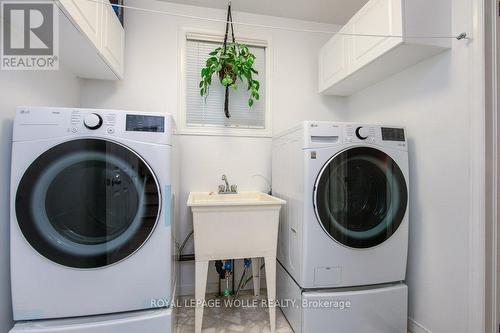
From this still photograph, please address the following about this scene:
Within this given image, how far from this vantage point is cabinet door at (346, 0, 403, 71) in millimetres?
1261

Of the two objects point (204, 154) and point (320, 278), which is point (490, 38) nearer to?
point (320, 278)

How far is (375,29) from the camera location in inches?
55.4

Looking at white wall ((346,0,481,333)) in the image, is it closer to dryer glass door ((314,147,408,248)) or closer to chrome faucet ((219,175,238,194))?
dryer glass door ((314,147,408,248))

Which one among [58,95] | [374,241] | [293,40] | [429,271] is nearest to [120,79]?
[58,95]

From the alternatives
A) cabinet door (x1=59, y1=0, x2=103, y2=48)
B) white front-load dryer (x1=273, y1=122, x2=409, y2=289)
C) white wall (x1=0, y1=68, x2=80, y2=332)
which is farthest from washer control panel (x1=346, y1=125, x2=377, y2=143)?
white wall (x1=0, y1=68, x2=80, y2=332)

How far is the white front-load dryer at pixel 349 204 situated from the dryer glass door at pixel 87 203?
0.84m

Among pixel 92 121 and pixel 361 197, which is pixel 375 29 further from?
pixel 92 121

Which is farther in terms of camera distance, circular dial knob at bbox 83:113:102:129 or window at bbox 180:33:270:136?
window at bbox 180:33:270:136

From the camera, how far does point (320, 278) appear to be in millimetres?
1326

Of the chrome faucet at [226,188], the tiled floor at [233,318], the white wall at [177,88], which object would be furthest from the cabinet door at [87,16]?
the tiled floor at [233,318]

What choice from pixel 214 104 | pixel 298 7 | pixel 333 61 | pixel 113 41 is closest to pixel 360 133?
pixel 333 61

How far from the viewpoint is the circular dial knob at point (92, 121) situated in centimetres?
105

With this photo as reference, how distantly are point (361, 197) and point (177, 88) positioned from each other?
1.63 m

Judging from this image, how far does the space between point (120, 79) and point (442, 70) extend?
85.7 inches
